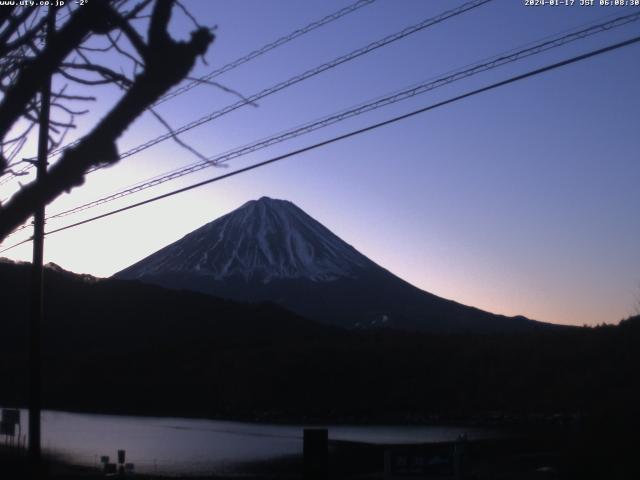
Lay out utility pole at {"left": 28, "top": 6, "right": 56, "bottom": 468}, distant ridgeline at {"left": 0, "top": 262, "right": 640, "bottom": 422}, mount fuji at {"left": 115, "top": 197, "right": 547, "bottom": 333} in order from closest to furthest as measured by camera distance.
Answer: utility pole at {"left": 28, "top": 6, "right": 56, "bottom": 468}, distant ridgeline at {"left": 0, "top": 262, "right": 640, "bottom": 422}, mount fuji at {"left": 115, "top": 197, "right": 547, "bottom": 333}

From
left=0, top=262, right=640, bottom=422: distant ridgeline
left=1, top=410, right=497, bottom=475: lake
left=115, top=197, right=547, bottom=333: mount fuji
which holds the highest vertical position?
left=115, top=197, right=547, bottom=333: mount fuji

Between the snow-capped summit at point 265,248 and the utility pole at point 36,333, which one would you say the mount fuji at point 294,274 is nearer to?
the snow-capped summit at point 265,248

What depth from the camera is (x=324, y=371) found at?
56.6 m

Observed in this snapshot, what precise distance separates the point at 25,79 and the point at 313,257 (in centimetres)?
15373

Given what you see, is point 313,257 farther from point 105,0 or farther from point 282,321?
point 105,0

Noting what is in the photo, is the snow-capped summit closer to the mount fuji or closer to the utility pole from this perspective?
the mount fuji

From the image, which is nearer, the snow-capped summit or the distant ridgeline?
the distant ridgeline

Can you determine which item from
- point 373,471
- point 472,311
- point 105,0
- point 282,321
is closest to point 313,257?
point 472,311

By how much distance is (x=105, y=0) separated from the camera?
317cm

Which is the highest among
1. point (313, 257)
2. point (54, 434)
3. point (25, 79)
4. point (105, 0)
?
point (313, 257)

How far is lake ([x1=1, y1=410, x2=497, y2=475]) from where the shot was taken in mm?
25531

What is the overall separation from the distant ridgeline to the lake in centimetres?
661

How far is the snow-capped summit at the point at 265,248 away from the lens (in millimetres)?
150125

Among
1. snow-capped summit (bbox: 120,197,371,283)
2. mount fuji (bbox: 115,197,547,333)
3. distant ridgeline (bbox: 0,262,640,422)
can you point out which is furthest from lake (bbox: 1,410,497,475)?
snow-capped summit (bbox: 120,197,371,283)
